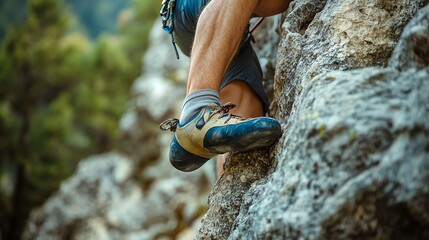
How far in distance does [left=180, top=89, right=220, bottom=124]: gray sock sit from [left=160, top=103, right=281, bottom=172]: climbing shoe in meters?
0.03

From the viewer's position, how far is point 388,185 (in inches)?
46.5

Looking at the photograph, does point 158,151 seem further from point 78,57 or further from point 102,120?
point 78,57

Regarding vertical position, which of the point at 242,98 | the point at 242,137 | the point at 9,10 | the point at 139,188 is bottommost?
the point at 242,137

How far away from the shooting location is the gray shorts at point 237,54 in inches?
93.4

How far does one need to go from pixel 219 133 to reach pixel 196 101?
227mm

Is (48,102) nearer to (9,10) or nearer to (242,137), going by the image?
(9,10)

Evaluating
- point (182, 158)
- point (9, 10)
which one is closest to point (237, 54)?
point (182, 158)

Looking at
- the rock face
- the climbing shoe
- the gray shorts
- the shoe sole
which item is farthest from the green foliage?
the rock face

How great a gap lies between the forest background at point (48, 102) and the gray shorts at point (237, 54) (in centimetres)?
877

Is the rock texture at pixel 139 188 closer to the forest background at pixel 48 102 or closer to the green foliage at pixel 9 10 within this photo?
the forest background at pixel 48 102

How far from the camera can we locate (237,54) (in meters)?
2.58

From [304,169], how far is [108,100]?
604 inches

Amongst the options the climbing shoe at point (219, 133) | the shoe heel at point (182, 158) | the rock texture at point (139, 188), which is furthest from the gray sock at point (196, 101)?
the rock texture at point (139, 188)

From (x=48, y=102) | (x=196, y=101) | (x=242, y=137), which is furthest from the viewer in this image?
(x=48, y=102)
